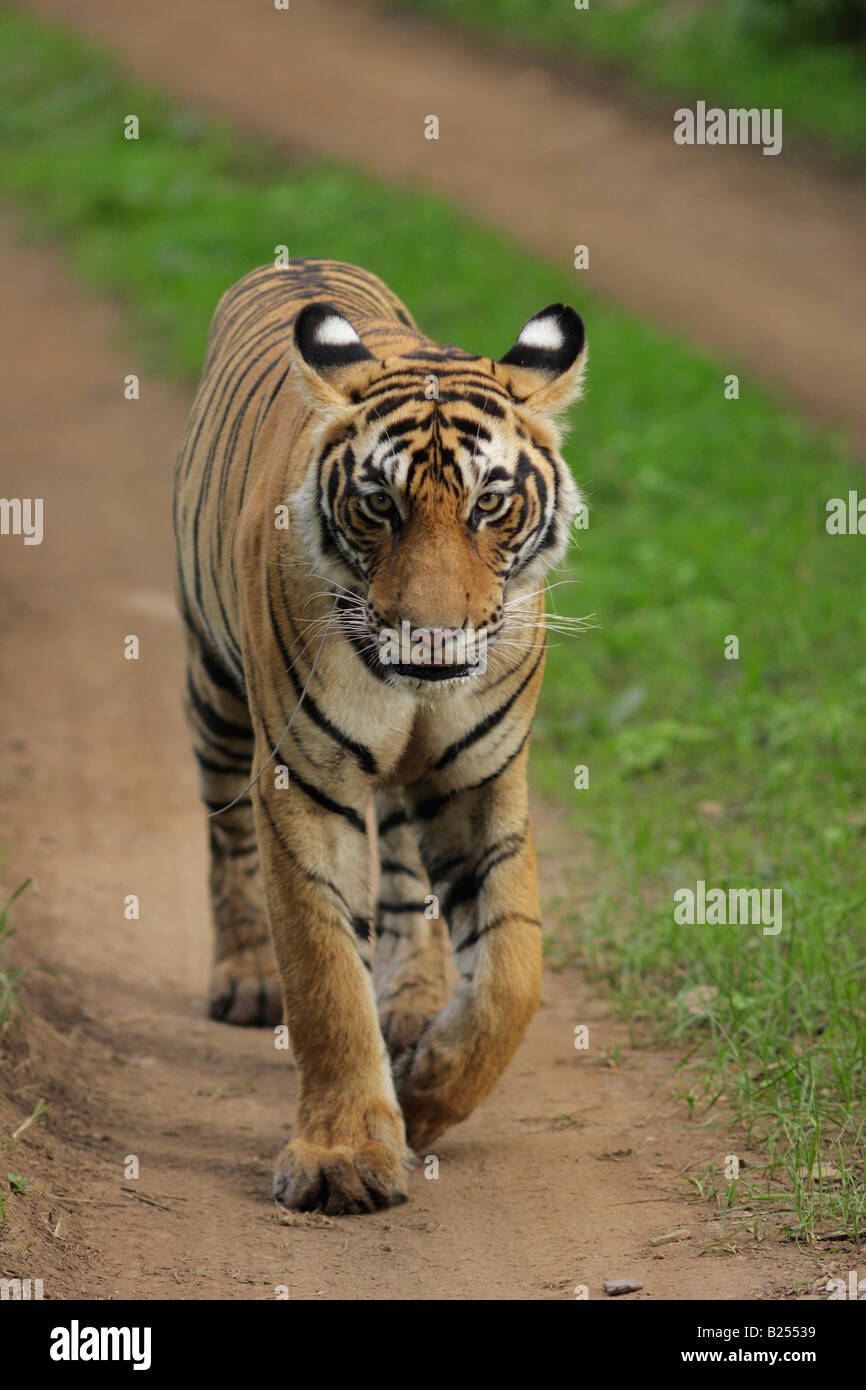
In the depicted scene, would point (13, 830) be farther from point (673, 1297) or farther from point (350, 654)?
point (673, 1297)

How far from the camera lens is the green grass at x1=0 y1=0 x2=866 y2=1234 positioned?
156 inches

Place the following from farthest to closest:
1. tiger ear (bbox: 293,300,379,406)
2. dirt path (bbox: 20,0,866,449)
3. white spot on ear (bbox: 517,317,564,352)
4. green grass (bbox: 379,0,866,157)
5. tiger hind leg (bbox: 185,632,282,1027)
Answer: green grass (bbox: 379,0,866,157) → dirt path (bbox: 20,0,866,449) → tiger hind leg (bbox: 185,632,282,1027) → white spot on ear (bbox: 517,317,564,352) → tiger ear (bbox: 293,300,379,406)

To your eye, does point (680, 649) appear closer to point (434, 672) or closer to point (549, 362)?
point (549, 362)

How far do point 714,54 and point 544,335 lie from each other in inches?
409

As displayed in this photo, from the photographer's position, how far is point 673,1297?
293 cm

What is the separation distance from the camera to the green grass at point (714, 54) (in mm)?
12078

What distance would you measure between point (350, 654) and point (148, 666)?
3.90 meters

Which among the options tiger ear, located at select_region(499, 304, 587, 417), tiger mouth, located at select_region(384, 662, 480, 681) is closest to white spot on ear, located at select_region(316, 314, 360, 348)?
tiger ear, located at select_region(499, 304, 587, 417)

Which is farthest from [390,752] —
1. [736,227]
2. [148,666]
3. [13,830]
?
[736,227]

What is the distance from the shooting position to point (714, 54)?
41.9 ft

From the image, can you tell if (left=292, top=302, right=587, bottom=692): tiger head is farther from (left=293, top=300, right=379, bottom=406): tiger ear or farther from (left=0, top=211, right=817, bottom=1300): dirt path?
(left=0, top=211, right=817, bottom=1300): dirt path

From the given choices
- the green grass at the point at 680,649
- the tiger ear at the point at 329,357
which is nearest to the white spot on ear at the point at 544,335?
the tiger ear at the point at 329,357

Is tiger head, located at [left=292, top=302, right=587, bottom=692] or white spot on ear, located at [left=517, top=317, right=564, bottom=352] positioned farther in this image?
white spot on ear, located at [left=517, top=317, right=564, bottom=352]

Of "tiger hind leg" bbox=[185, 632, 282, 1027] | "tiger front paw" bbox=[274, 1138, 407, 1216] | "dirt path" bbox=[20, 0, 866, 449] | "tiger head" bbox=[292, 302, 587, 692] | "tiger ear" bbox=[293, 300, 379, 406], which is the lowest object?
"tiger front paw" bbox=[274, 1138, 407, 1216]
